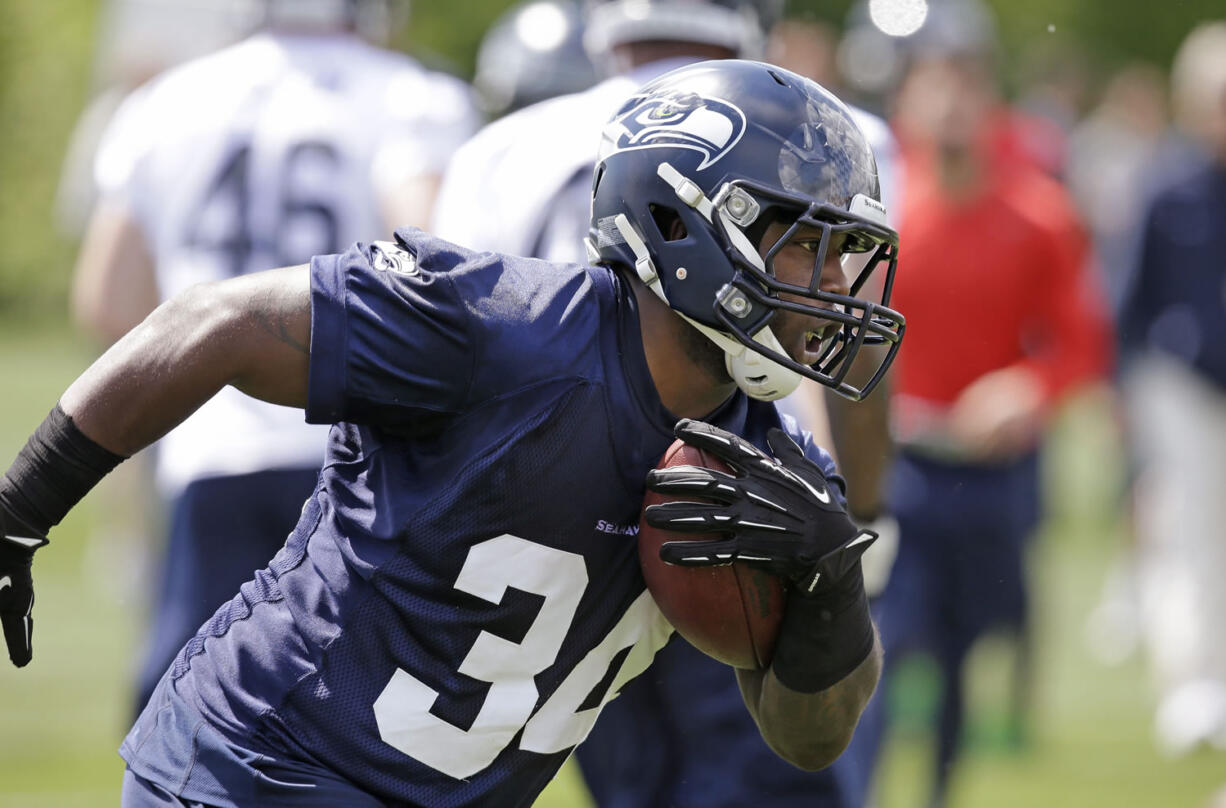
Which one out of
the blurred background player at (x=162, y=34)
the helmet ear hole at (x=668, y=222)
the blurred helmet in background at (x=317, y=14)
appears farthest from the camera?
the blurred background player at (x=162, y=34)

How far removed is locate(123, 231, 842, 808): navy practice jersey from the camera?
2.51 metres

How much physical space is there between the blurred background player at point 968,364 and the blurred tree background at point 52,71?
22180 millimetres

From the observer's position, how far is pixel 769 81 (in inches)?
108

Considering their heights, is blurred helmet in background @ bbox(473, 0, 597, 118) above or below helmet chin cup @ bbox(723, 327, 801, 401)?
below

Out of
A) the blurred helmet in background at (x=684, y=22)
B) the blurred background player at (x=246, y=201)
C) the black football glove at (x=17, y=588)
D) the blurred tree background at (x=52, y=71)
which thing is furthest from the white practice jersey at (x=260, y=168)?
the blurred tree background at (x=52, y=71)

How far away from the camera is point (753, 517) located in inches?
101

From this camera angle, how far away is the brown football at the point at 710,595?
2.64 meters

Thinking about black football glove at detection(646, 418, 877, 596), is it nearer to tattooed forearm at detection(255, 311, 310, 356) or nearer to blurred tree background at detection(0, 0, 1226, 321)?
tattooed forearm at detection(255, 311, 310, 356)

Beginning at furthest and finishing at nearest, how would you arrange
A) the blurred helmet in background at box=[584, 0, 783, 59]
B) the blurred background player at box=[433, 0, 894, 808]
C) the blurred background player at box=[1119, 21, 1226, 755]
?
the blurred background player at box=[1119, 21, 1226, 755] → the blurred helmet in background at box=[584, 0, 783, 59] → the blurred background player at box=[433, 0, 894, 808]

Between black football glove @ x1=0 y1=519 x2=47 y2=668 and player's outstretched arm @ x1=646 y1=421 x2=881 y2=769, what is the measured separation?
96 cm

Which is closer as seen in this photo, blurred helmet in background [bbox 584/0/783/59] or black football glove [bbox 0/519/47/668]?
black football glove [bbox 0/519/47/668]

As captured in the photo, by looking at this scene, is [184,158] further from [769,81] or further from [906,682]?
[906,682]

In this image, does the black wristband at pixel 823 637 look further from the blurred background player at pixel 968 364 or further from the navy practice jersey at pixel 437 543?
the blurred background player at pixel 968 364

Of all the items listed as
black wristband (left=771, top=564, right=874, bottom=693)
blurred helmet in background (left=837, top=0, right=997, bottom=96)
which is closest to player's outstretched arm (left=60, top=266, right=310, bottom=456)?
black wristband (left=771, top=564, right=874, bottom=693)
